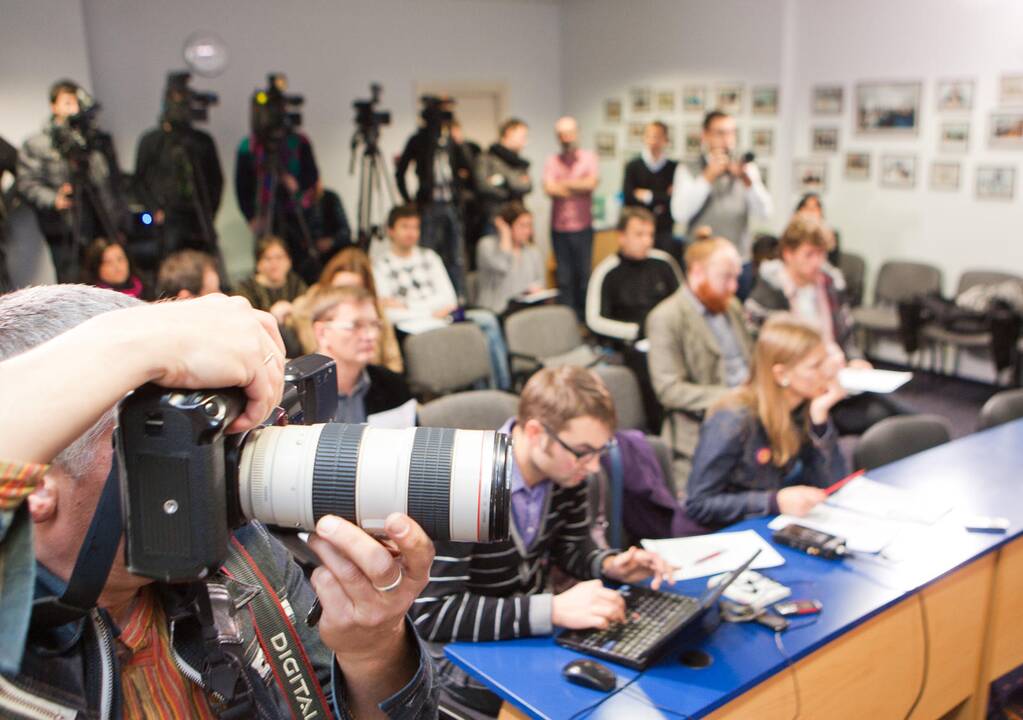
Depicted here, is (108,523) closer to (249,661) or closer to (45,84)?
(249,661)

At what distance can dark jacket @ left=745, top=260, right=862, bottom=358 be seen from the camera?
169 inches

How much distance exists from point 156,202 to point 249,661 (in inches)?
196

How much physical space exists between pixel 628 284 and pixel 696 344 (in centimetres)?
122

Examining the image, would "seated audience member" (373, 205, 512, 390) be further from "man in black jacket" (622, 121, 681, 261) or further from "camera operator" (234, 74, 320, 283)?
"man in black jacket" (622, 121, 681, 261)

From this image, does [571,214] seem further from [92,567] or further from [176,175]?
[92,567]

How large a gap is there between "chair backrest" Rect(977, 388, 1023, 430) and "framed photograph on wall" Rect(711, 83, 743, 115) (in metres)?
4.43

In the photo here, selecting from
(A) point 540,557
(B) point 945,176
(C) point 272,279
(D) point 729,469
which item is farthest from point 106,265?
(B) point 945,176

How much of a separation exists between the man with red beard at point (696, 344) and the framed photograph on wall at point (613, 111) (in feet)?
15.9

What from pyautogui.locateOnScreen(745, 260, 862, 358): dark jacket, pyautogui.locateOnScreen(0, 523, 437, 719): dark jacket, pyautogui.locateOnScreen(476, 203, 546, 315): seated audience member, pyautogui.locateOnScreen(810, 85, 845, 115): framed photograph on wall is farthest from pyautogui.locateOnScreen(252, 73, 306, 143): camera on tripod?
pyautogui.locateOnScreen(0, 523, 437, 719): dark jacket

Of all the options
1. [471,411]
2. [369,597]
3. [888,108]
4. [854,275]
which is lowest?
[854,275]

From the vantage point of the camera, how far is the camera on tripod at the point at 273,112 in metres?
5.33

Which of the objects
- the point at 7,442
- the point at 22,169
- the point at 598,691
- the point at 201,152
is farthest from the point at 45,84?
the point at 7,442

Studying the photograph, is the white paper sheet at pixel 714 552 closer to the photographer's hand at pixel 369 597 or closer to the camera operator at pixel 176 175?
the photographer's hand at pixel 369 597

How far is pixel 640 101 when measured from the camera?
26.7ft
